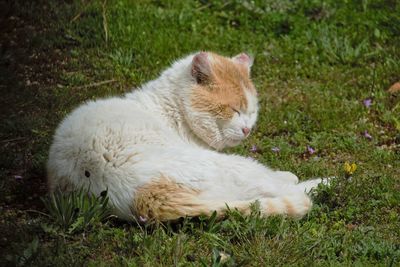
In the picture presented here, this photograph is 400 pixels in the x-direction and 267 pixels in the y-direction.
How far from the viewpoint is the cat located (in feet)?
17.1

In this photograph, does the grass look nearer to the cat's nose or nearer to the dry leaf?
the dry leaf

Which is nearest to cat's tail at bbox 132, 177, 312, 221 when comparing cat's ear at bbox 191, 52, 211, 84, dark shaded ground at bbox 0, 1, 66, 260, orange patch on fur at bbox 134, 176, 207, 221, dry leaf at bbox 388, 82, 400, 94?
orange patch on fur at bbox 134, 176, 207, 221

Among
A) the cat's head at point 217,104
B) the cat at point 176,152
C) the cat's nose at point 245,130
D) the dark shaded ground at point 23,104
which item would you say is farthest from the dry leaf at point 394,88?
the dark shaded ground at point 23,104

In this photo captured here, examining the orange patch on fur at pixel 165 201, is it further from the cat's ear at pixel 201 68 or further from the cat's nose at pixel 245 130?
the cat's ear at pixel 201 68

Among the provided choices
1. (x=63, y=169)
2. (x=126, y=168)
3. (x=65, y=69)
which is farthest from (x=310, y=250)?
(x=65, y=69)

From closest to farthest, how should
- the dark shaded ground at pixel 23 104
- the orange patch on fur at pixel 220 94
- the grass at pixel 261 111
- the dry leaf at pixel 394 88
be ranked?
the grass at pixel 261 111 < the dark shaded ground at pixel 23 104 < the orange patch on fur at pixel 220 94 < the dry leaf at pixel 394 88

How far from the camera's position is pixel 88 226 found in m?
5.34

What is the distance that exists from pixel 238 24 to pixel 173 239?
523 centimetres

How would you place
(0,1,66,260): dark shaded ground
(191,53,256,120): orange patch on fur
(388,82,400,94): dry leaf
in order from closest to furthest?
(0,1,66,260): dark shaded ground → (191,53,256,120): orange patch on fur → (388,82,400,94): dry leaf

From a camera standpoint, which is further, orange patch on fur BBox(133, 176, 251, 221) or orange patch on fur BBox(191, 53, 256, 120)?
orange patch on fur BBox(191, 53, 256, 120)

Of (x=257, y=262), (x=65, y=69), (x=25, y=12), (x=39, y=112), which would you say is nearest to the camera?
(x=257, y=262)

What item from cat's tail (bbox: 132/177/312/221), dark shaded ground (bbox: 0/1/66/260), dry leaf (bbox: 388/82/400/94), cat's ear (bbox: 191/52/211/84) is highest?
cat's ear (bbox: 191/52/211/84)

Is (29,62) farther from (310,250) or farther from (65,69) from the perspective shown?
(310,250)

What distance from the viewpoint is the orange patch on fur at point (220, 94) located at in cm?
620
